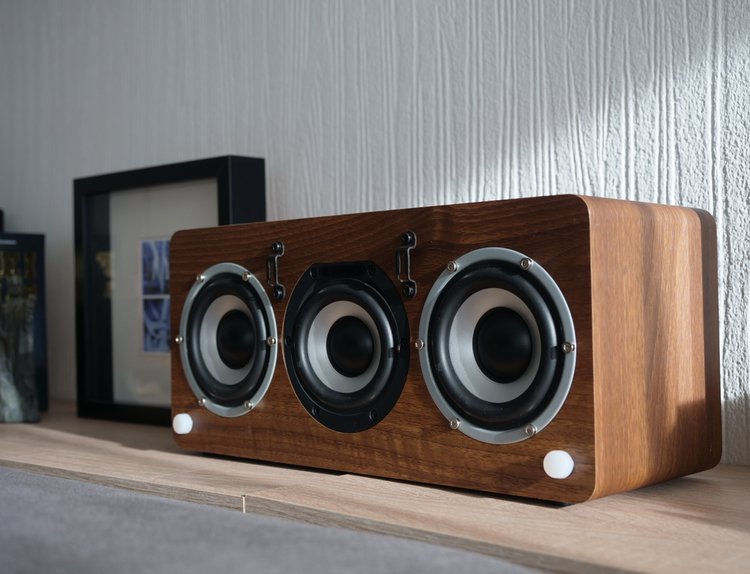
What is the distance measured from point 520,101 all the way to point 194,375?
536 millimetres

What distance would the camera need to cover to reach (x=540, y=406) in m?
0.87

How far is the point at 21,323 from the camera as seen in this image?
5.42ft

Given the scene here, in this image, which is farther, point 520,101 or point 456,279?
point 520,101

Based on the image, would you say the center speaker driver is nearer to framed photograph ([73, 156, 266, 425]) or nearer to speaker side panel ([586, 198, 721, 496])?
speaker side panel ([586, 198, 721, 496])

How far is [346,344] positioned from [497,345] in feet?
0.63

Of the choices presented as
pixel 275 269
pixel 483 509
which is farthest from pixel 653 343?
pixel 275 269

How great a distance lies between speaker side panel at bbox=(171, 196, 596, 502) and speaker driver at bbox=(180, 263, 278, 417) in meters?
0.01

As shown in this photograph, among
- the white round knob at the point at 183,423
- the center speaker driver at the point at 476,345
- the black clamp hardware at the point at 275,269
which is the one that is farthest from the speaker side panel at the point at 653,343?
the white round knob at the point at 183,423

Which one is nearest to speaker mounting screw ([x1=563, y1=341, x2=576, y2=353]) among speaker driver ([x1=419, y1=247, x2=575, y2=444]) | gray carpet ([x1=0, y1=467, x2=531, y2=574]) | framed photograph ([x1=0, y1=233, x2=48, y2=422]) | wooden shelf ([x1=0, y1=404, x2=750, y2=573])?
speaker driver ([x1=419, y1=247, x2=575, y2=444])

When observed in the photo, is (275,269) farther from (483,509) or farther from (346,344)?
(483,509)

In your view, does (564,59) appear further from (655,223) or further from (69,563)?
(69,563)

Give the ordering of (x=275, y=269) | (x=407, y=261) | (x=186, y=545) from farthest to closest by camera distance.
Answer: (x=275, y=269), (x=407, y=261), (x=186, y=545)

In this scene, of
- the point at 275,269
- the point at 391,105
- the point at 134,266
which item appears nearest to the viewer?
the point at 275,269

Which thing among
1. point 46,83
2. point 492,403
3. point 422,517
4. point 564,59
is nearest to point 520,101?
point 564,59
